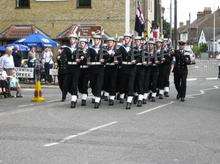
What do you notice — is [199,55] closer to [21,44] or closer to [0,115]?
[21,44]

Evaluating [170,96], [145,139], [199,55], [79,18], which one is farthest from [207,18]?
[145,139]

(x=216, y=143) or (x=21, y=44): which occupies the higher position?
(x=21, y=44)

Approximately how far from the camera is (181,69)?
69.8 ft

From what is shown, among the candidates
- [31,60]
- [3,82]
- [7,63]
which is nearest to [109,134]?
[3,82]

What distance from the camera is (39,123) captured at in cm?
1426

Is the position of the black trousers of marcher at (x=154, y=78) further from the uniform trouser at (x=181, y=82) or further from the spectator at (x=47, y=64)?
the spectator at (x=47, y=64)

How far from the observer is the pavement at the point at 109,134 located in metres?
10.3

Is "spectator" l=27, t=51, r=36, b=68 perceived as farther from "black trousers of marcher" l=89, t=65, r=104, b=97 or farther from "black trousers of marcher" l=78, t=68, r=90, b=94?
"black trousers of marcher" l=89, t=65, r=104, b=97

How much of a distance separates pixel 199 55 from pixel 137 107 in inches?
4195

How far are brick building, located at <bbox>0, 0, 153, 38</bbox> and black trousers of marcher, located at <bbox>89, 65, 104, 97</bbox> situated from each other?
23.9 meters

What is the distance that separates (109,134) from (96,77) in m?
5.59

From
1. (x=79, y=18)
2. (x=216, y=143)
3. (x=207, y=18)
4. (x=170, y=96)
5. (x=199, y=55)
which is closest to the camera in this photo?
(x=216, y=143)

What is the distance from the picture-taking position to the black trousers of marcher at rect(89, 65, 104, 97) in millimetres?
18047

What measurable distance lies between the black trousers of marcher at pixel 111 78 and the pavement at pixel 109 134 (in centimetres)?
48
